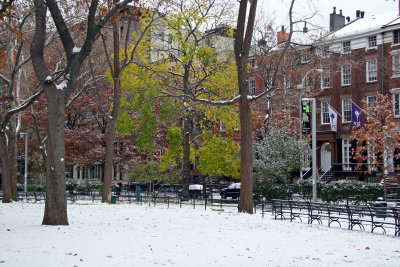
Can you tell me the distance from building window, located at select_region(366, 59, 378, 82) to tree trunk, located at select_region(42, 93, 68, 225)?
34760 millimetres

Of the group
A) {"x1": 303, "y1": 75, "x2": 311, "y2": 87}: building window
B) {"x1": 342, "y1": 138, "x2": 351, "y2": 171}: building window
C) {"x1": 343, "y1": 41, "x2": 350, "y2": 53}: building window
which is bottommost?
{"x1": 342, "y1": 138, "x2": 351, "y2": 171}: building window

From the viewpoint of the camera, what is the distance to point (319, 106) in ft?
163

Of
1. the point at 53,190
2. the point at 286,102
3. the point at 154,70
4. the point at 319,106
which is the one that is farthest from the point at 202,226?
the point at 319,106

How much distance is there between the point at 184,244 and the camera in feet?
43.5

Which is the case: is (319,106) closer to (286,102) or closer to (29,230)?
(286,102)

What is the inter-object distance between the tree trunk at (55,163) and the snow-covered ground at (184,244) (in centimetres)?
62

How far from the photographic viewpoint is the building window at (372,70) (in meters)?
45.4

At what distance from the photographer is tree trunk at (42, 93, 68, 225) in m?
16.7

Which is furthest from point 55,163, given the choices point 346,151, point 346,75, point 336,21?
point 336,21

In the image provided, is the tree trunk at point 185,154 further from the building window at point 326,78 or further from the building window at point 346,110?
the building window at point 346,110

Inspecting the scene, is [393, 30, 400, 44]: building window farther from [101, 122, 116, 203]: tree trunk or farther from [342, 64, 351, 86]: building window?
[101, 122, 116, 203]: tree trunk

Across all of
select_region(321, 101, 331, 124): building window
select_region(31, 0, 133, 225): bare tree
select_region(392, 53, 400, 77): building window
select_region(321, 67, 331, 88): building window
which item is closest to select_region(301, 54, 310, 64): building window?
select_region(321, 67, 331, 88): building window

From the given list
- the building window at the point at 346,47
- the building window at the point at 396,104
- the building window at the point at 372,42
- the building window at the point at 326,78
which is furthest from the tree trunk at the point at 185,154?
the building window at the point at 372,42

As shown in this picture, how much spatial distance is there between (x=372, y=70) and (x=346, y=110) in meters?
4.30
